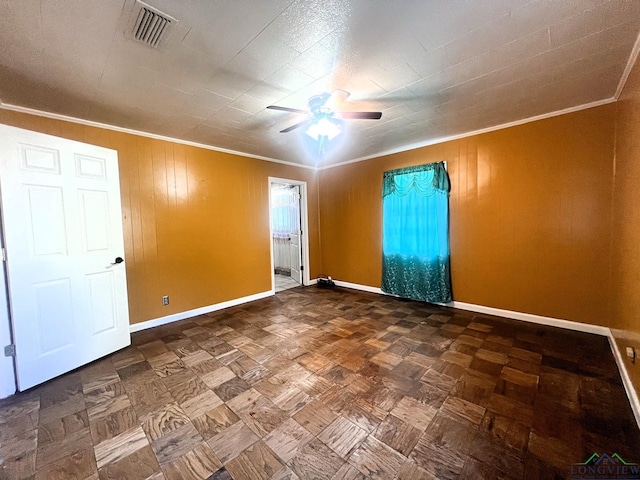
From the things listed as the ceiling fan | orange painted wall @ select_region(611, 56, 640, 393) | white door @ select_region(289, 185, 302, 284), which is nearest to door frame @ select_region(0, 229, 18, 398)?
the ceiling fan

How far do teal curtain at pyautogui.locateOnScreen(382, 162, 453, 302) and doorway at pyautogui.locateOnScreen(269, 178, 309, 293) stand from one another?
5.69ft

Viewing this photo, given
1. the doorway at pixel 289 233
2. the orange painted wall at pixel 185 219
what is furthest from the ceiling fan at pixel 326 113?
the doorway at pixel 289 233

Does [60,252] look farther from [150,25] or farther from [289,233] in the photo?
[289,233]

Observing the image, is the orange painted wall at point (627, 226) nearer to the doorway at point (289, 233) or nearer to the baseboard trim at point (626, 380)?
the baseboard trim at point (626, 380)

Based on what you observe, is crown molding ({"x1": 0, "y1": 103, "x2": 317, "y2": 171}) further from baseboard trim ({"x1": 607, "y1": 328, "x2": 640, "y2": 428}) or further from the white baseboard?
baseboard trim ({"x1": 607, "y1": 328, "x2": 640, "y2": 428})

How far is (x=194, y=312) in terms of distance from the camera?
363 centimetres

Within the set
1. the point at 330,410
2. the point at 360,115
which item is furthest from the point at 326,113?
the point at 330,410

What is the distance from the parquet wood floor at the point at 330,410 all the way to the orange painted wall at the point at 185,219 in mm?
841

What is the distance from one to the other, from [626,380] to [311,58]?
3.32 m

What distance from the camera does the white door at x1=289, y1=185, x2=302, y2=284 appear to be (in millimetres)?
5328

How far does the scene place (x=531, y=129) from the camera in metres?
2.95

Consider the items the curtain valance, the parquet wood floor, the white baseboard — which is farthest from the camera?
the white baseboard

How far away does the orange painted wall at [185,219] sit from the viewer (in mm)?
3066

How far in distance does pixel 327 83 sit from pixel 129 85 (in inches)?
66.3
